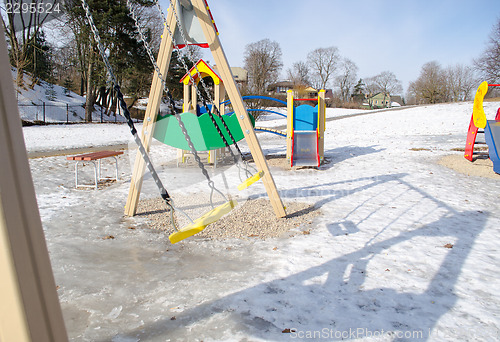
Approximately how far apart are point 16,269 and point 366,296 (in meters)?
2.39

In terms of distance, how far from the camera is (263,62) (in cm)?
4659

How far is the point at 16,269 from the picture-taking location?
0.79m

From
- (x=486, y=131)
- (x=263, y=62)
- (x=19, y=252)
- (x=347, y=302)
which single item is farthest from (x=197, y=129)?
(x=263, y=62)

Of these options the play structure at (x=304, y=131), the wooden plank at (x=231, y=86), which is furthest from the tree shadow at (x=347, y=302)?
A: the play structure at (x=304, y=131)

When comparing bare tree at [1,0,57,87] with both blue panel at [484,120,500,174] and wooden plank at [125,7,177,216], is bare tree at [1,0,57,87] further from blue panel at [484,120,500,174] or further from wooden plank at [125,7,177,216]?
blue panel at [484,120,500,174]

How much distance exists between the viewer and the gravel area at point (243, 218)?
3.96 meters

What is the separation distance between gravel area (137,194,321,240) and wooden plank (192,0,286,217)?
276 millimetres

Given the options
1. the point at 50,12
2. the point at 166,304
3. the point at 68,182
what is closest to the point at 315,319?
the point at 166,304

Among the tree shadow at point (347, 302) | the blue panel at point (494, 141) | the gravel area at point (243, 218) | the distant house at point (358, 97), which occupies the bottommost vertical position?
the gravel area at point (243, 218)

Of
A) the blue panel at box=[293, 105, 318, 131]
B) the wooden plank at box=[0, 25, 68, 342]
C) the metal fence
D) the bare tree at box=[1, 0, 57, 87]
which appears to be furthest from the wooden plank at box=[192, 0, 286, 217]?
the metal fence

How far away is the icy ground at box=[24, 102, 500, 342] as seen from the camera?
2172 millimetres

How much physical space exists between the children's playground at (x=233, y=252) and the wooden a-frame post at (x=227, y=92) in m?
0.02

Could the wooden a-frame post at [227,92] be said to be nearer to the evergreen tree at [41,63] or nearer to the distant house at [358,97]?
the evergreen tree at [41,63]

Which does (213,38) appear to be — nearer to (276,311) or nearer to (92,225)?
(92,225)
